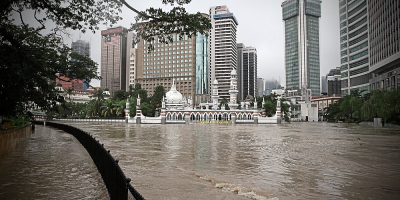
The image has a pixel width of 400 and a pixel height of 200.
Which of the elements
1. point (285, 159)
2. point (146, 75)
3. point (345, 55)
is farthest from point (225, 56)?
point (285, 159)

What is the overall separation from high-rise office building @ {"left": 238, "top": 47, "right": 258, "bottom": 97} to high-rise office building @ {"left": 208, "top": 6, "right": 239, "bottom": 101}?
33.1m

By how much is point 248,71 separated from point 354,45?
8333cm

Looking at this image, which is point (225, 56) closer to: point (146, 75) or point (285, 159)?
point (146, 75)

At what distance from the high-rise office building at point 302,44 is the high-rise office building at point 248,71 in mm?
18073

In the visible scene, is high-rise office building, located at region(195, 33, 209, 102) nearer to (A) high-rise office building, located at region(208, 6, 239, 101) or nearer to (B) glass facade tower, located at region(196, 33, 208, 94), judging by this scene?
(B) glass facade tower, located at region(196, 33, 208, 94)

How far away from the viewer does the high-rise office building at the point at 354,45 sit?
262ft

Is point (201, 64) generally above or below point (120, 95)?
above

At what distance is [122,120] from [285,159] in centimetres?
5741

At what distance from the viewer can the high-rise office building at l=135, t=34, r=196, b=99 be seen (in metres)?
122

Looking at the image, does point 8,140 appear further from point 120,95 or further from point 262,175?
point 120,95

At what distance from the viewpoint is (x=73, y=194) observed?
8.05 m

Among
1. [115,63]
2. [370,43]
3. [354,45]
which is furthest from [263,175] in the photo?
[115,63]

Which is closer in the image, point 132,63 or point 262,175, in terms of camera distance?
point 262,175

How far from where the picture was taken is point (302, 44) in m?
150
